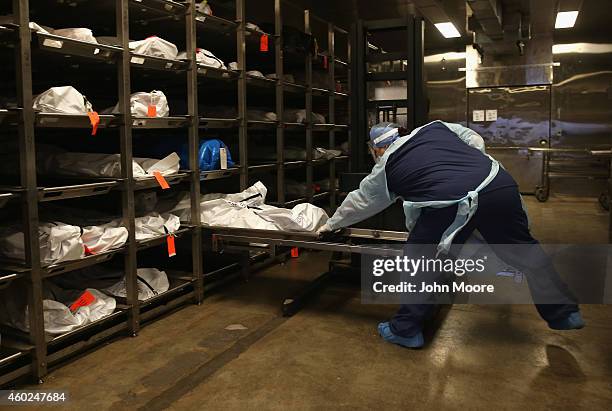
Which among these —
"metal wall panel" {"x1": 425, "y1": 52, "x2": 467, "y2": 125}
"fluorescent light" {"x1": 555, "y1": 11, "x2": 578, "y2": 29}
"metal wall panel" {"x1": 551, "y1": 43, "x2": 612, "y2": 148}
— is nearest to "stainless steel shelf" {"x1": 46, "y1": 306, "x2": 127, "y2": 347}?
"fluorescent light" {"x1": 555, "y1": 11, "x2": 578, "y2": 29}

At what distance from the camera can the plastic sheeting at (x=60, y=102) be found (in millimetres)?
2939

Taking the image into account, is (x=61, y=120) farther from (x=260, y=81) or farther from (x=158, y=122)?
(x=260, y=81)

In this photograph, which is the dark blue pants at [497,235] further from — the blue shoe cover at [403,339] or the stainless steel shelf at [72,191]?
the stainless steel shelf at [72,191]

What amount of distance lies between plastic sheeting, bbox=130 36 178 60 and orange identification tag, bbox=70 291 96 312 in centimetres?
158

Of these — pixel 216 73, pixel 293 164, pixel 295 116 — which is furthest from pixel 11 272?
pixel 295 116

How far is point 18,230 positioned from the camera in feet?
9.88

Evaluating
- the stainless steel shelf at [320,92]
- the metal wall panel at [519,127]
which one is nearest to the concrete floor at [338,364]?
the stainless steel shelf at [320,92]

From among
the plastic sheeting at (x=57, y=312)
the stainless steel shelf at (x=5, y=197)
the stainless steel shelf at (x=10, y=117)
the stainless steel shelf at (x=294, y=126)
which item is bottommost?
the plastic sheeting at (x=57, y=312)

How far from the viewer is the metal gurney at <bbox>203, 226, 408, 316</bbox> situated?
3.50 m

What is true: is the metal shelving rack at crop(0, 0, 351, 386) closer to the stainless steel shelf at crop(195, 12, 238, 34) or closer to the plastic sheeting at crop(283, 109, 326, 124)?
the stainless steel shelf at crop(195, 12, 238, 34)

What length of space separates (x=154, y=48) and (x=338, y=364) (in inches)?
93.4

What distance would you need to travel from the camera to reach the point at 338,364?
308 centimetres

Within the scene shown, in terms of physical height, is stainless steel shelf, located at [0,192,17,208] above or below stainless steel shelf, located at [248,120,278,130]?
below

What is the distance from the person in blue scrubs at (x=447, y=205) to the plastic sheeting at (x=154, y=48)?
5.39 ft
